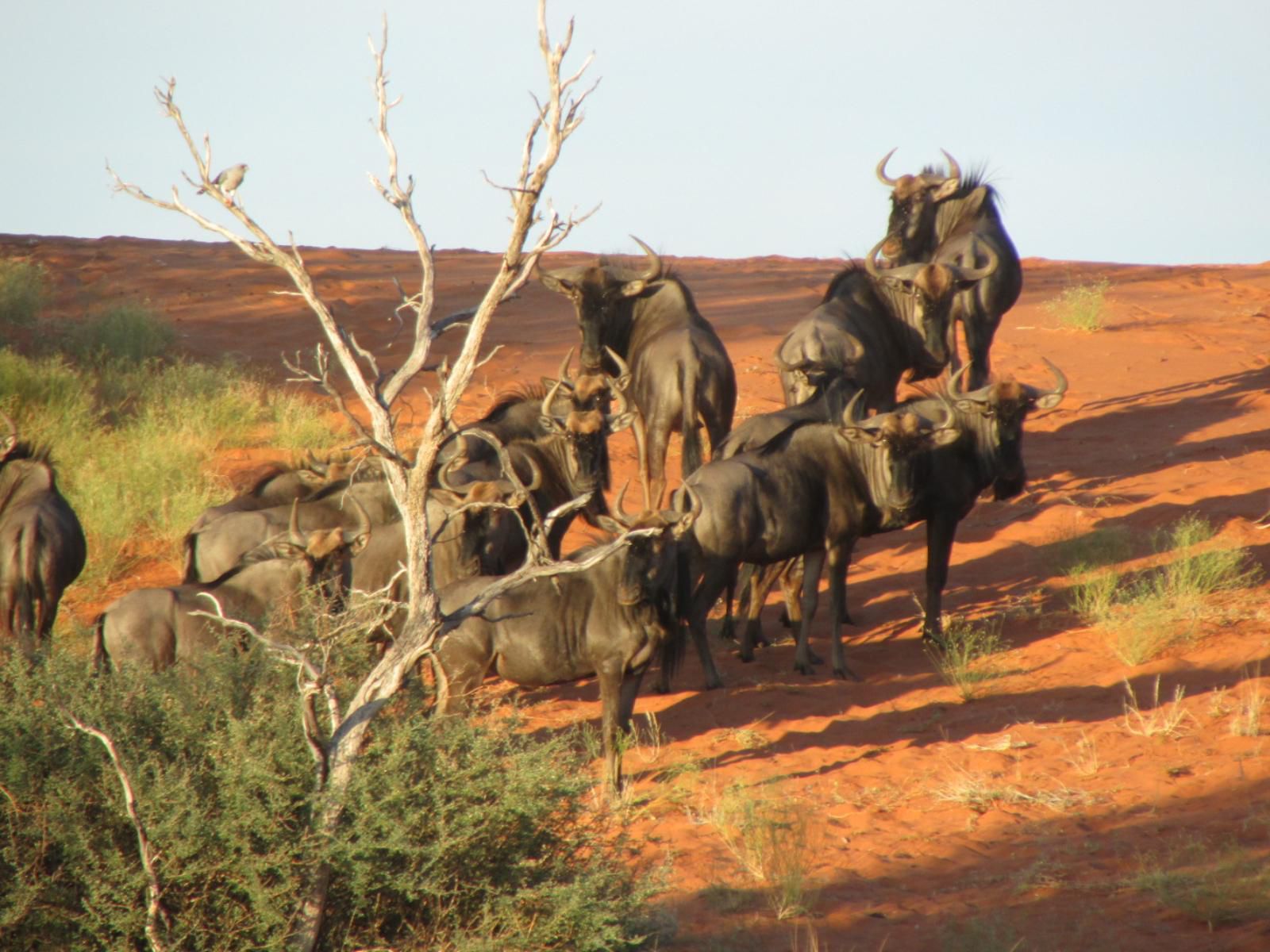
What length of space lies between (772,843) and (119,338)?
16.0 metres

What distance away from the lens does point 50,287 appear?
27.3m

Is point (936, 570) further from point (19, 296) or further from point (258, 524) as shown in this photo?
point (19, 296)

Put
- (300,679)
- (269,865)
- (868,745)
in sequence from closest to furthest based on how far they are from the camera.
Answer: (269,865) → (300,679) → (868,745)

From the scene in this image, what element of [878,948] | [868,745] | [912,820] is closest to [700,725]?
[868,745]

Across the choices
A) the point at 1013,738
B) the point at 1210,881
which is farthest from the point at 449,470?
the point at 1210,881

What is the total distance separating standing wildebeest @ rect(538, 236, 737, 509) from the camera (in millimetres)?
12336

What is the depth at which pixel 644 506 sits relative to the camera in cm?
1138

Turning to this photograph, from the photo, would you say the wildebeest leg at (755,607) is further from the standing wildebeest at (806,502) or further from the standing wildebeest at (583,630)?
the standing wildebeest at (583,630)

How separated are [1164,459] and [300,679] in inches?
498

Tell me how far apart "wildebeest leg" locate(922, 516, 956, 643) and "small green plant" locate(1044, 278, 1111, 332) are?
13655 millimetres

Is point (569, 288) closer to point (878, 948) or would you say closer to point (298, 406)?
point (298, 406)

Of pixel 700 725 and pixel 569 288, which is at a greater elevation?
pixel 569 288

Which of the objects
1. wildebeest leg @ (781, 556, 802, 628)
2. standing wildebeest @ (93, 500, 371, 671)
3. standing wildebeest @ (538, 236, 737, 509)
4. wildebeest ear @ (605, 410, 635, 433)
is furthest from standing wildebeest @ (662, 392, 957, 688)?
standing wildebeest @ (93, 500, 371, 671)

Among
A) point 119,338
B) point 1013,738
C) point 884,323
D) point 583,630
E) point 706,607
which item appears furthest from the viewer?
point 119,338
